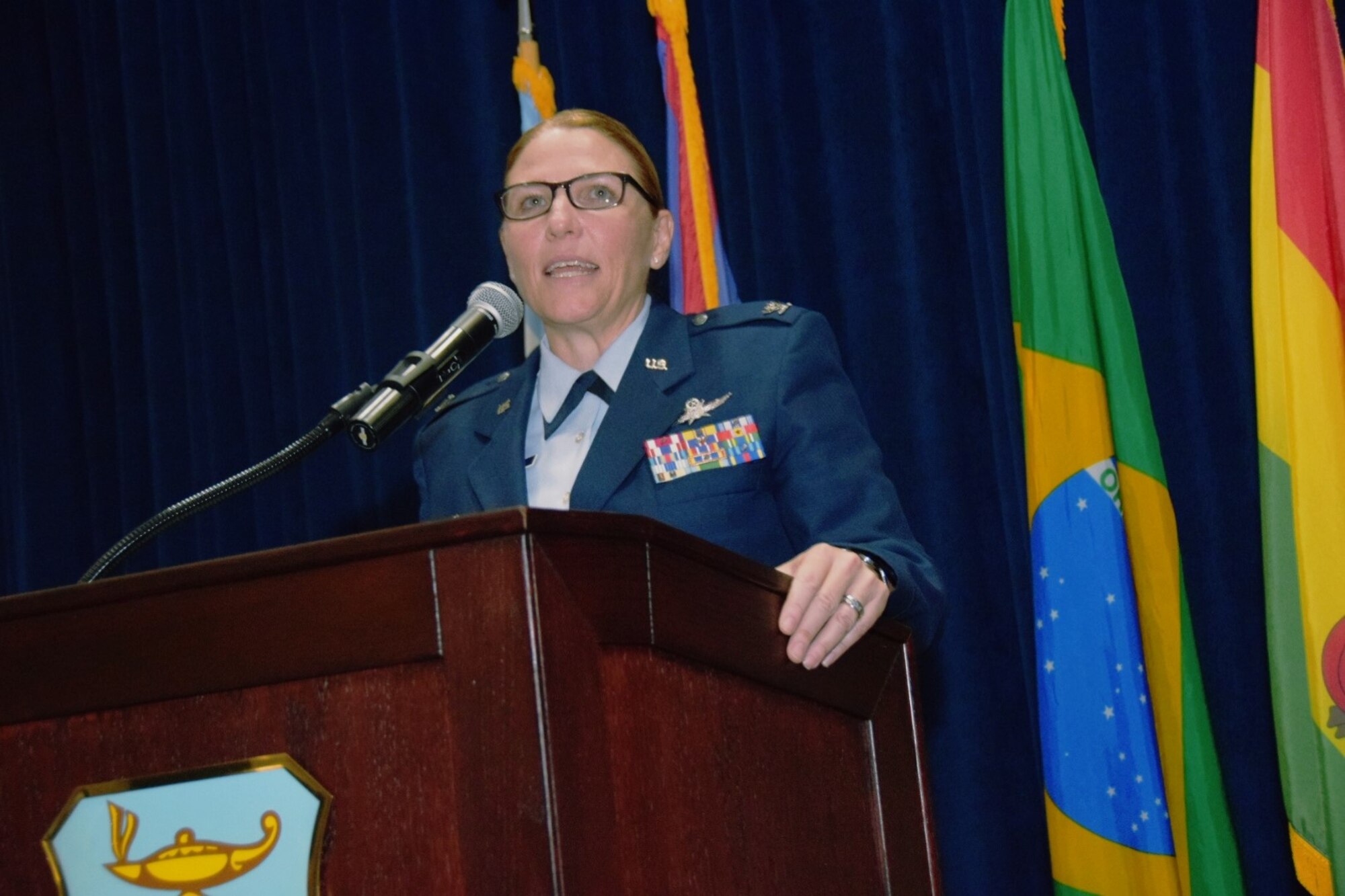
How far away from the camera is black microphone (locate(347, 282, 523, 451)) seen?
1293 mm

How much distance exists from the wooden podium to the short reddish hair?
2.86ft

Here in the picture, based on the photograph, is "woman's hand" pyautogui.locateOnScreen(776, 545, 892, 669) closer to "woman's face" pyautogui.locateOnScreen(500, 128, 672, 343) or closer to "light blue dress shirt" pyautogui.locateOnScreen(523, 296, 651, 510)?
"light blue dress shirt" pyautogui.locateOnScreen(523, 296, 651, 510)

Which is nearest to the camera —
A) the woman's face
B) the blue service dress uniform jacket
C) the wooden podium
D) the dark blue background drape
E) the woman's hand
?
the wooden podium

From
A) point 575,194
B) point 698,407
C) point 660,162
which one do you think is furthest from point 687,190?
point 698,407

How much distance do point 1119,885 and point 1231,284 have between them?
97 cm

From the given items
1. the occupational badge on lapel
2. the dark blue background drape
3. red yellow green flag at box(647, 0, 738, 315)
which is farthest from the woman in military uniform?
the dark blue background drape

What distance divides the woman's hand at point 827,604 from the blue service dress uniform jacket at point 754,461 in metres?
0.17

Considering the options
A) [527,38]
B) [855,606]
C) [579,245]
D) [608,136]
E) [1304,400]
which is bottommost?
[855,606]

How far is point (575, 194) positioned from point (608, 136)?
0.10 meters

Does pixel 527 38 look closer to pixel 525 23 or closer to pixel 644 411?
pixel 525 23

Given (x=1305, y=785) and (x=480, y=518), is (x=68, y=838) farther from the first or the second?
(x=1305, y=785)

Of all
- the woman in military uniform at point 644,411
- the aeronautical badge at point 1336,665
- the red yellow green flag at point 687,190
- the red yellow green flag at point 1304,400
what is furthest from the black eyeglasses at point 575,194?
the aeronautical badge at point 1336,665

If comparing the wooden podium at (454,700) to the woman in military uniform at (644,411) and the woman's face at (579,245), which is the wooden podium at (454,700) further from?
the woman's face at (579,245)

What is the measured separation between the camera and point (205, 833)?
2.98 feet
